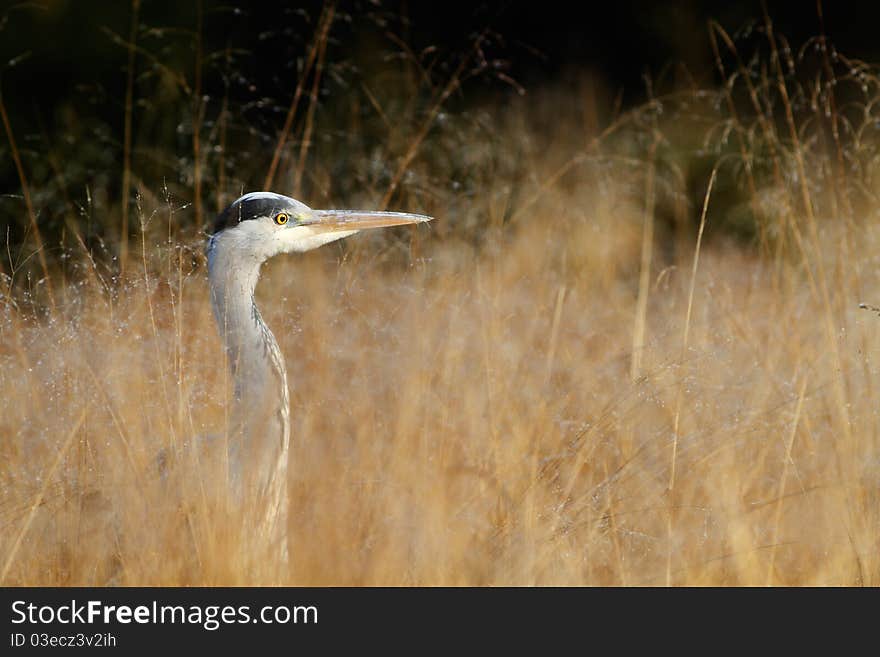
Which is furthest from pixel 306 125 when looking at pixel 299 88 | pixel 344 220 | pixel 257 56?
pixel 344 220

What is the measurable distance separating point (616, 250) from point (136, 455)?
11.6 ft

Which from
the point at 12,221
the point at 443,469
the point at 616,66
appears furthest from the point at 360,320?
the point at 616,66


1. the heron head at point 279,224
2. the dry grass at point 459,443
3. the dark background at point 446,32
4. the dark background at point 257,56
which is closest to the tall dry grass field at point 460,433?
the dry grass at point 459,443

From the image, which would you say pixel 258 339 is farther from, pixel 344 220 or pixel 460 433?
pixel 460 433

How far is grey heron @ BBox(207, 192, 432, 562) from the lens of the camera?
256cm

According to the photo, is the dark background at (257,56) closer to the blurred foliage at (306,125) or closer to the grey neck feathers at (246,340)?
the blurred foliage at (306,125)

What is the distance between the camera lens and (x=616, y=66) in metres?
7.54

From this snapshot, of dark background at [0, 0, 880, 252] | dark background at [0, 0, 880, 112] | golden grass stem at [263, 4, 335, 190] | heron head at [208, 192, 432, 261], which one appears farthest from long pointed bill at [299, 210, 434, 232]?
dark background at [0, 0, 880, 112]

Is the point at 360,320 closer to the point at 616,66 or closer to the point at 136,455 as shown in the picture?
the point at 136,455

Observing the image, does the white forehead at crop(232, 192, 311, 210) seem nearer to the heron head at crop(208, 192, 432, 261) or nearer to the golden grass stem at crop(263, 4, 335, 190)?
the heron head at crop(208, 192, 432, 261)

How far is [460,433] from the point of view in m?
3.00

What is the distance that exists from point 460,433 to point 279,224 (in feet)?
2.43

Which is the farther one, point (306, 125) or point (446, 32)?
point (446, 32)
